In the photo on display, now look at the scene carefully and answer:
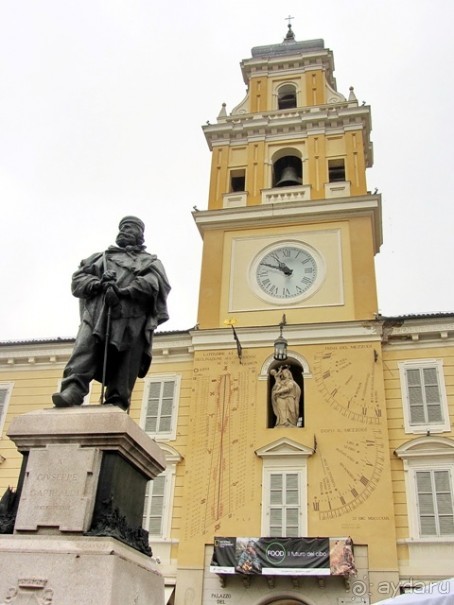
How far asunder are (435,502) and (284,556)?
3.72 m

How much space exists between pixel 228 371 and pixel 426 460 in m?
5.49

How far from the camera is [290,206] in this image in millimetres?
19172

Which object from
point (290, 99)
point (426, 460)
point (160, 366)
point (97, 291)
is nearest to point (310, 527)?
point (426, 460)

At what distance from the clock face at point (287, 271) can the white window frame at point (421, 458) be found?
5.18 meters

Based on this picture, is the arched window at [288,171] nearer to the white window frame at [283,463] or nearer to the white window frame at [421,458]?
the white window frame at [283,463]

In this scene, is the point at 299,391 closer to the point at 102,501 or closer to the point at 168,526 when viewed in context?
the point at 168,526

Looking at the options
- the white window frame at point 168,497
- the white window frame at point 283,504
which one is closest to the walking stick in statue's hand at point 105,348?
Result: the white window frame at point 283,504

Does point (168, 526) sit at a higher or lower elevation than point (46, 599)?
higher

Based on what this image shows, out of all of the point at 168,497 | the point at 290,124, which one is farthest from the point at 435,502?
the point at 290,124

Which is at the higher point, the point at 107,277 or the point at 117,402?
the point at 107,277

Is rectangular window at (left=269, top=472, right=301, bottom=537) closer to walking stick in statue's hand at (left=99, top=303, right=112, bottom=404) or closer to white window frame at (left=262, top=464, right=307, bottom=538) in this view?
white window frame at (left=262, top=464, right=307, bottom=538)

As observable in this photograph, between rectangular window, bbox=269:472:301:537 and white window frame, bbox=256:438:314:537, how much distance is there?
2.8 inches

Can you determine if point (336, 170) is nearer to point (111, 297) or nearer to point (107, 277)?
point (107, 277)

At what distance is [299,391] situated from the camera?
16.4m
